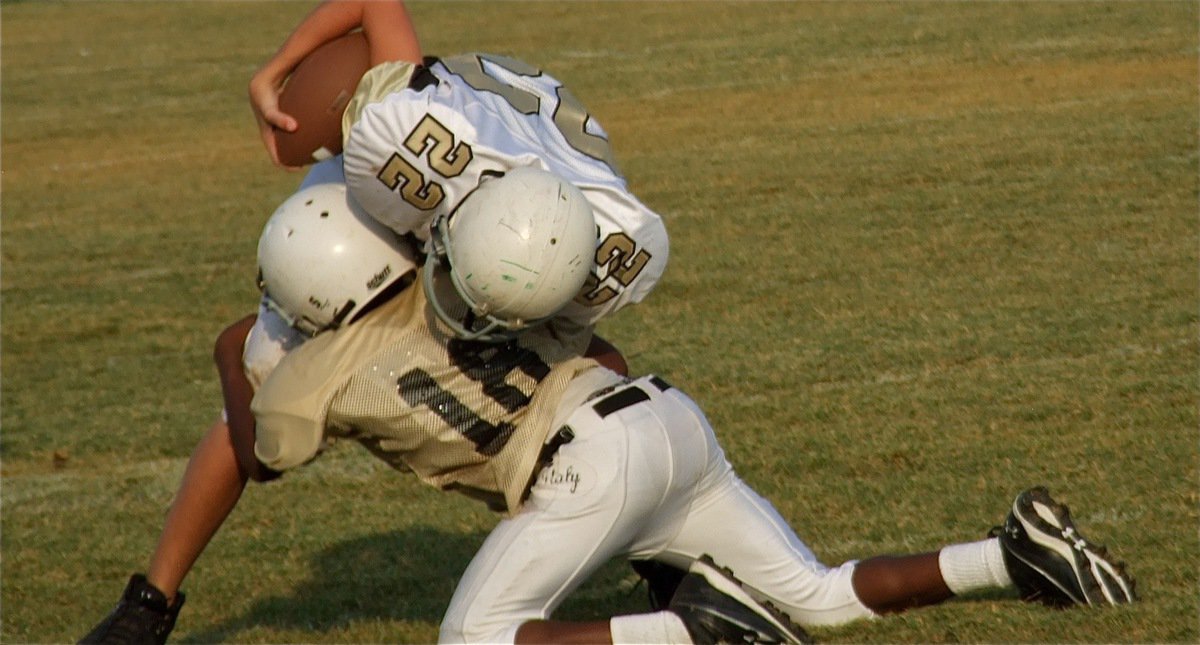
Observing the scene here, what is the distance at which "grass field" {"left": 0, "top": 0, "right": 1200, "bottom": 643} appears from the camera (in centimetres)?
477

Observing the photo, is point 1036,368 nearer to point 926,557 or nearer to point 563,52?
point 926,557

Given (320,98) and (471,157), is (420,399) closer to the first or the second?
(471,157)

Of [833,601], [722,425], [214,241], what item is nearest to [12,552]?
[722,425]

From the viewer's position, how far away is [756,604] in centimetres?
368

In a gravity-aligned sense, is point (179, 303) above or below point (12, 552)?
below

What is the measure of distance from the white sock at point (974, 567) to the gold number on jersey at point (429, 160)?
1.41 meters

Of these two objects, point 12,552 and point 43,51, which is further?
point 43,51

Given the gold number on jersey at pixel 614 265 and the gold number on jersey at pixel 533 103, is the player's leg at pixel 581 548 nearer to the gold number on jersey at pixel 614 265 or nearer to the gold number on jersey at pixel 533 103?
the gold number on jersey at pixel 614 265

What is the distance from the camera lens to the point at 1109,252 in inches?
296

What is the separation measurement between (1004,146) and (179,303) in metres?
4.91

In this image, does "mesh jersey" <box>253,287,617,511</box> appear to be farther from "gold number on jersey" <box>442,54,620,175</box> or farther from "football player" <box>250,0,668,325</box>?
"gold number on jersey" <box>442,54,620,175</box>

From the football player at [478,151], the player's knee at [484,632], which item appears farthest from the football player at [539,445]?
the football player at [478,151]

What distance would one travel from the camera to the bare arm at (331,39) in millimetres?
4023

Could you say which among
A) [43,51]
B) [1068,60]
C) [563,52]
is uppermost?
[1068,60]
